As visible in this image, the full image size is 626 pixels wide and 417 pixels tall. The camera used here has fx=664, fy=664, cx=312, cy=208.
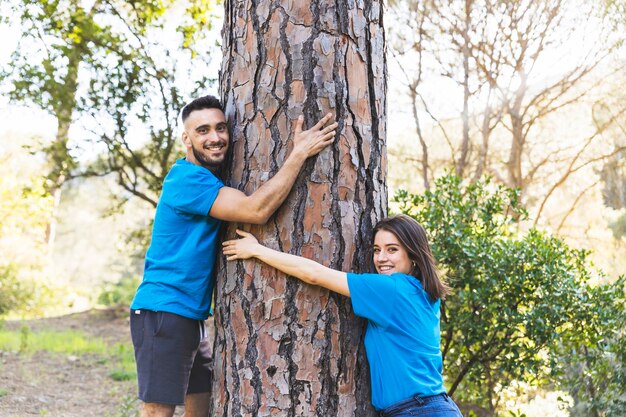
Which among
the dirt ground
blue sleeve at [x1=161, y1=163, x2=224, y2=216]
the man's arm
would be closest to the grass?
the dirt ground

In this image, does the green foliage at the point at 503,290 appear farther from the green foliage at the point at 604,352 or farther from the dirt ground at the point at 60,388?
the dirt ground at the point at 60,388

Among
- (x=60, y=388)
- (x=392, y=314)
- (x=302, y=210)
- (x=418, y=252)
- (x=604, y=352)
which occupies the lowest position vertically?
(x=60, y=388)

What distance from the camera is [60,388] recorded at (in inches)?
270

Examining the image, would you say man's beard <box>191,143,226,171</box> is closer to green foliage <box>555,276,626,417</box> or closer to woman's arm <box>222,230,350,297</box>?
woman's arm <box>222,230,350,297</box>

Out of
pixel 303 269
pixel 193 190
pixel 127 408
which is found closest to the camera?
pixel 303 269

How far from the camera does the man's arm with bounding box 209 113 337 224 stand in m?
2.67

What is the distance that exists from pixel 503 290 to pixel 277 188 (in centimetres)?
Result: 293

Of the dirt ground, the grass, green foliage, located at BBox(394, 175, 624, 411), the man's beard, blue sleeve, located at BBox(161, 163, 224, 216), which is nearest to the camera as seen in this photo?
blue sleeve, located at BBox(161, 163, 224, 216)

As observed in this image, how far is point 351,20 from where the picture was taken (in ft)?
9.33

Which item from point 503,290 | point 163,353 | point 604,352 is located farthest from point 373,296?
point 604,352

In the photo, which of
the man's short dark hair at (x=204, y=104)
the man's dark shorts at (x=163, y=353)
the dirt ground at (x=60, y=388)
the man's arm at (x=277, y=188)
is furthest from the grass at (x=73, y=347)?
the man's arm at (x=277, y=188)

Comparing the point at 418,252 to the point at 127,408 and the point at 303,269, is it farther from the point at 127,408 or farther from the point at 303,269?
the point at 127,408

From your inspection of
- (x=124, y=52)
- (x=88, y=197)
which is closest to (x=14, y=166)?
(x=124, y=52)

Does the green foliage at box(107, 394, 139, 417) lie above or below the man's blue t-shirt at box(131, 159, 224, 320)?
below
